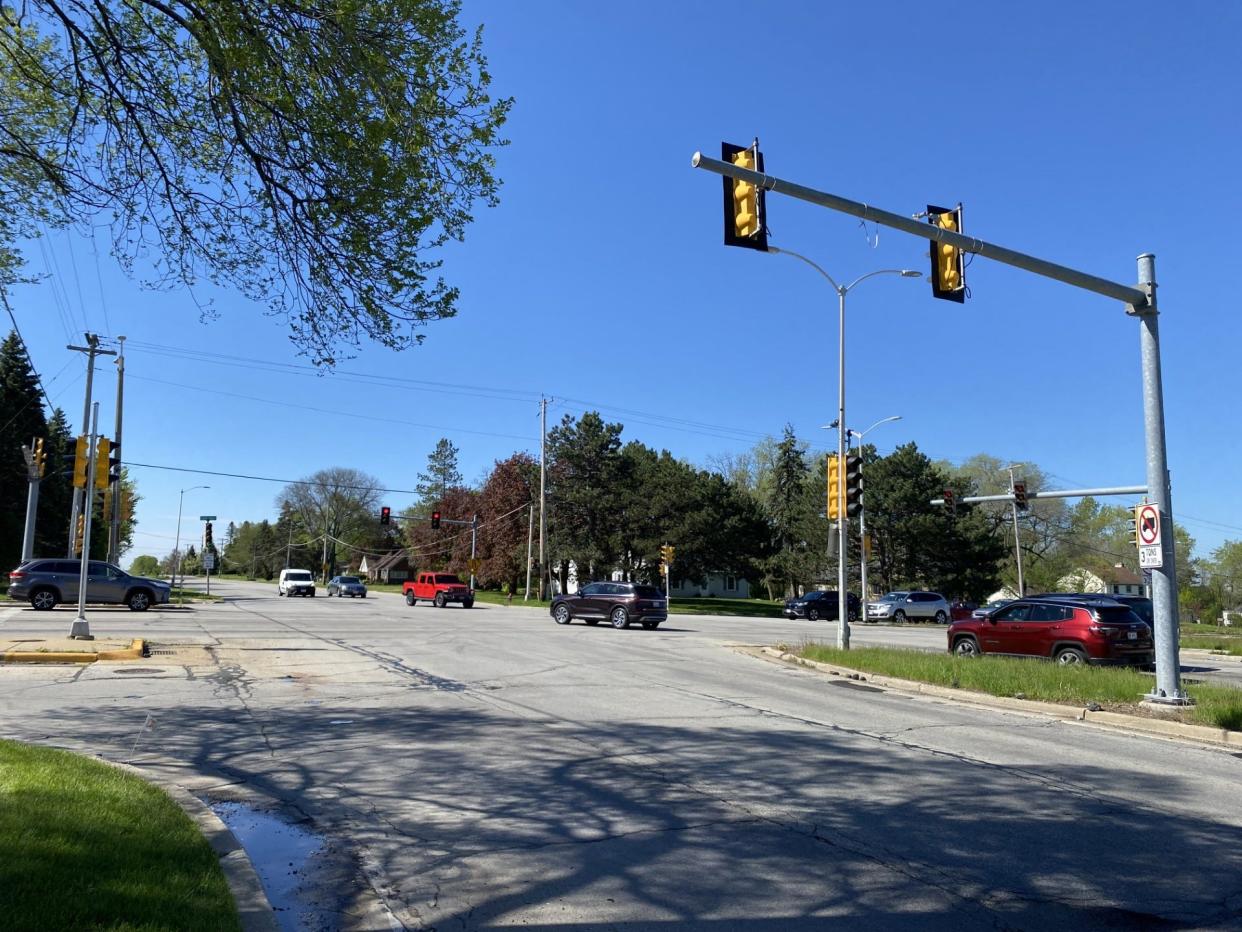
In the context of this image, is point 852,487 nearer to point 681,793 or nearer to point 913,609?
point 681,793

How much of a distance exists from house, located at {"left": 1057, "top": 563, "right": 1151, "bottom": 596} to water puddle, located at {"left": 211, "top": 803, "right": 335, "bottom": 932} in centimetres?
8787

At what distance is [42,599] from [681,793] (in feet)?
96.1

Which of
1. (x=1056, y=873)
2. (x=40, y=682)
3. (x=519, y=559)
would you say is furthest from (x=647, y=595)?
(x=519, y=559)

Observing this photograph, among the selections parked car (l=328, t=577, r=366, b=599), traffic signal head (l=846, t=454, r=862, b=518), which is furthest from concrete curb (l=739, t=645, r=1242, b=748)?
parked car (l=328, t=577, r=366, b=599)

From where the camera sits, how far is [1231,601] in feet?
318

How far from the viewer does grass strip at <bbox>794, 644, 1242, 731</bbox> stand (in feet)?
38.0

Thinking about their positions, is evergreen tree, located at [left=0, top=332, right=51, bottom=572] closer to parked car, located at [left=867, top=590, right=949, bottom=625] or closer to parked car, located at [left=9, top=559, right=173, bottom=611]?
parked car, located at [left=9, top=559, right=173, bottom=611]

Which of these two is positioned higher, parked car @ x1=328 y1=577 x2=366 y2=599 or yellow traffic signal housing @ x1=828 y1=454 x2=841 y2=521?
yellow traffic signal housing @ x1=828 y1=454 x2=841 y2=521

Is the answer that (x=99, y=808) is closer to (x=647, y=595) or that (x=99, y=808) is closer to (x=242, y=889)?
(x=242, y=889)

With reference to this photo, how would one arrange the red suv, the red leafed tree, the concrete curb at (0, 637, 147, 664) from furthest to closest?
the red leafed tree
the red suv
the concrete curb at (0, 637, 147, 664)

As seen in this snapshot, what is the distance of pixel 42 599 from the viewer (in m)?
29.1

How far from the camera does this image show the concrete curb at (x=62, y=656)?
575 inches

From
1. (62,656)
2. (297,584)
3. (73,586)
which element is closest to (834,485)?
(62,656)

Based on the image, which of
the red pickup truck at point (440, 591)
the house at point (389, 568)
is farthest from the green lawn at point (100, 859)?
the house at point (389, 568)
